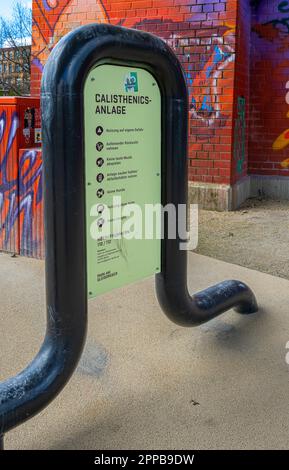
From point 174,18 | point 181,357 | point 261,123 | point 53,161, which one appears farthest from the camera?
point 261,123

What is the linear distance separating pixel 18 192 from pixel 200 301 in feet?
7.12

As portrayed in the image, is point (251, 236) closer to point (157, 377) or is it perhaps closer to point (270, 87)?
point (270, 87)

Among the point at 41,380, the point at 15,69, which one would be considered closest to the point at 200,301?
the point at 41,380

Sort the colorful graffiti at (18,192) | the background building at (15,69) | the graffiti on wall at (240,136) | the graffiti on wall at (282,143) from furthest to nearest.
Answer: the background building at (15,69) < the graffiti on wall at (282,143) < the graffiti on wall at (240,136) < the colorful graffiti at (18,192)

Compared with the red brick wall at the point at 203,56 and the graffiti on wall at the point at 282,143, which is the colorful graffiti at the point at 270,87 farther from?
the red brick wall at the point at 203,56

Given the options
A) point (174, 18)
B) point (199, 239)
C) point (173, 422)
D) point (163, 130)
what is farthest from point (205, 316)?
point (174, 18)

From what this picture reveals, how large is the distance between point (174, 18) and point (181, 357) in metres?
4.82

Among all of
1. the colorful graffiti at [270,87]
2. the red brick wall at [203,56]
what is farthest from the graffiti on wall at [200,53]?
the colorful graffiti at [270,87]

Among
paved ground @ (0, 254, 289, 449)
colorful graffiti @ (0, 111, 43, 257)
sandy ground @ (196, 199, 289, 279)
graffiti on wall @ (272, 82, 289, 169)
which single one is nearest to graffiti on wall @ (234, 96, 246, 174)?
graffiti on wall @ (272, 82, 289, 169)

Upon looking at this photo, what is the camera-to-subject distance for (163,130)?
9.13 feet

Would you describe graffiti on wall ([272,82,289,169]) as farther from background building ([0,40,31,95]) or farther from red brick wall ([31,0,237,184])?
background building ([0,40,31,95])

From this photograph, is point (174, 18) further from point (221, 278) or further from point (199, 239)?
point (221, 278)

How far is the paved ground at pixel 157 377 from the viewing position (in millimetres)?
2377

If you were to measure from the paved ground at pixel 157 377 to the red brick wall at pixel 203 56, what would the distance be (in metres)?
3.04
